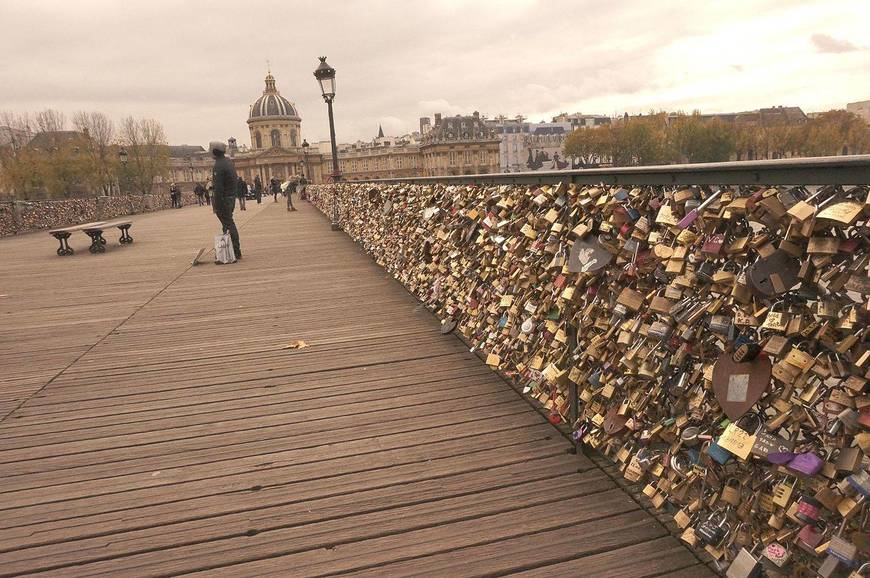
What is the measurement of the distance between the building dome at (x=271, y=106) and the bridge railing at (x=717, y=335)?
157680mm

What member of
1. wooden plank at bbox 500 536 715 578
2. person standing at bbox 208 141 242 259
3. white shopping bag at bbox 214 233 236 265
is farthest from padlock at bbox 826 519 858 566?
white shopping bag at bbox 214 233 236 265

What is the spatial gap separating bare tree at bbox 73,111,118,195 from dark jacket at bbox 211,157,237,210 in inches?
2452

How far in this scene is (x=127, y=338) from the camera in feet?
20.4

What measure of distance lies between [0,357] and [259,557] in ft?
15.4

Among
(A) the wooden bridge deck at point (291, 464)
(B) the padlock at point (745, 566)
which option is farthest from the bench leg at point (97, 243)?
(B) the padlock at point (745, 566)

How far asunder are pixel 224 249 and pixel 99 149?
2916 inches

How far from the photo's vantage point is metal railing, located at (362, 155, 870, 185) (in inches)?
66.6

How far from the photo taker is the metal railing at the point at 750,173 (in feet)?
5.55

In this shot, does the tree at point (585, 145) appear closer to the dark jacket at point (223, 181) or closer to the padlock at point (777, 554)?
the dark jacket at point (223, 181)

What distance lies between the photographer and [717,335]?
224 cm

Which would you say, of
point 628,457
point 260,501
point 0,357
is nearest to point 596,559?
point 628,457

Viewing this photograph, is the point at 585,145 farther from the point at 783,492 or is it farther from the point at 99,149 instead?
the point at 783,492

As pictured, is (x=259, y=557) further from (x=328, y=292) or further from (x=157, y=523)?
(x=328, y=292)

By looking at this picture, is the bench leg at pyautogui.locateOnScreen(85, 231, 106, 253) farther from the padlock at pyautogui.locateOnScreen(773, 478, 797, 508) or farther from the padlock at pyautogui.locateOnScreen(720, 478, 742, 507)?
the padlock at pyautogui.locateOnScreen(773, 478, 797, 508)
